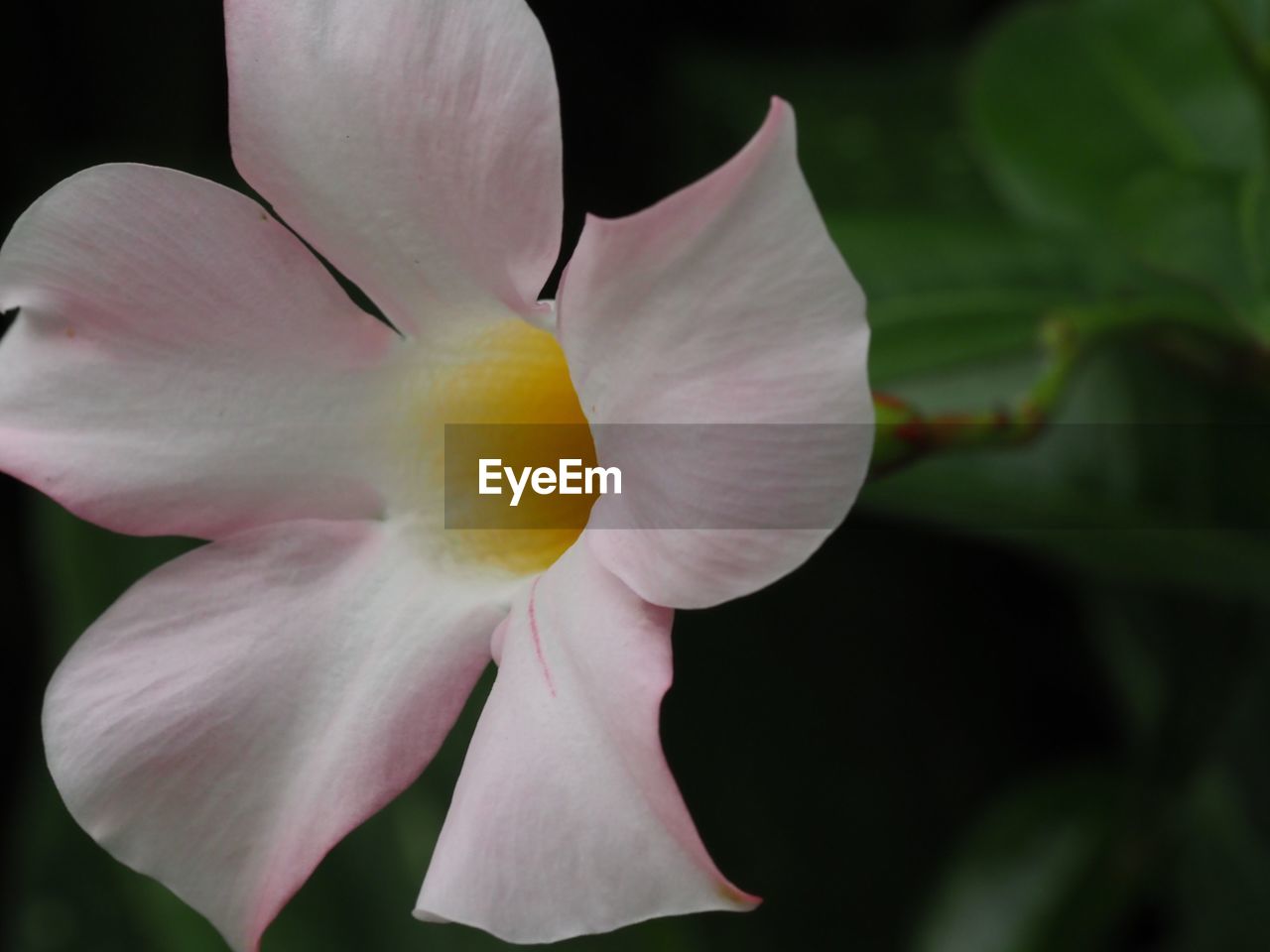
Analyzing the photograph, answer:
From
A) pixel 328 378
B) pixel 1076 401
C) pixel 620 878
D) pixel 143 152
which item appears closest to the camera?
pixel 620 878

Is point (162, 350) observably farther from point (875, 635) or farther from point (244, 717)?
point (875, 635)

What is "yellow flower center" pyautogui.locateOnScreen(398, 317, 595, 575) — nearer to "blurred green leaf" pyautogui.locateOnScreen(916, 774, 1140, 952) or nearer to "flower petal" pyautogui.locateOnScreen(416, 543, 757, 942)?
"flower petal" pyautogui.locateOnScreen(416, 543, 757, 942)

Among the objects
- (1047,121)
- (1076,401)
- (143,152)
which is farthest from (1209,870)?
(143,152)

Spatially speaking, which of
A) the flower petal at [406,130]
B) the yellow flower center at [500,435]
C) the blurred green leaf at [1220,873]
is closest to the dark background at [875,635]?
the blurred green leaf at [1220,873]

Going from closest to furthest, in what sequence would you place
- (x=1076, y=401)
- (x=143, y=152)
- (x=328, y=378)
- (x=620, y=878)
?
(x=620, y=878) < (x=328, y=378) < (x=1076, y=401) < (x=143, y=152)

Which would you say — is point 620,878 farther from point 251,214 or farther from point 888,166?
point 888,166

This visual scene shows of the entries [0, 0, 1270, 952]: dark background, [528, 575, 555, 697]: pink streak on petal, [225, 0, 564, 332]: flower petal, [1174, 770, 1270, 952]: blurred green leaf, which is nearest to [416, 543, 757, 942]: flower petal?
[528, 575, 555, 697]: pink streak on petal

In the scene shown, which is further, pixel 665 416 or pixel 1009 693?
pixel 1009 693
